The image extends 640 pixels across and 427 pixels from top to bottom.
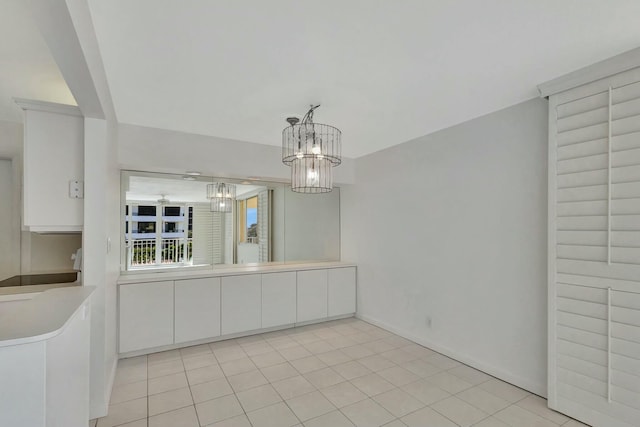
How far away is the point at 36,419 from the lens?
42.4 inches

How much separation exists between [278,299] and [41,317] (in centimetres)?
298

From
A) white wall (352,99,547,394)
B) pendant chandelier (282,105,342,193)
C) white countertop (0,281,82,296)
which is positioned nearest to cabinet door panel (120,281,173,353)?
white countertop (0,281,82,296)

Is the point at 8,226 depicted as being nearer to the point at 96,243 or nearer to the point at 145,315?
the point at 145,315

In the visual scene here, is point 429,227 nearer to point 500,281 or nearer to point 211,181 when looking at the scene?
point 500,281

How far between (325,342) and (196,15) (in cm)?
344

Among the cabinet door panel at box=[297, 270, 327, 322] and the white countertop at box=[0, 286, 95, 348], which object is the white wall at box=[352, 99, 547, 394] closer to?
the cabinet door panel at box=[297, 270, 327, 322]

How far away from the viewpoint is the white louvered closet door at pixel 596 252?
79.9 inches

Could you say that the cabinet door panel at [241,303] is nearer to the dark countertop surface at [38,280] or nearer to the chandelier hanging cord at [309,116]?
the dark countertop surface at [38,280]

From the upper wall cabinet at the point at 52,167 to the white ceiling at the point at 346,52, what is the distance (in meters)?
0.50

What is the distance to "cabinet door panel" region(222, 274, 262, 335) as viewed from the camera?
383 cm

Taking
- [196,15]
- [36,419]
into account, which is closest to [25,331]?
[36,419]

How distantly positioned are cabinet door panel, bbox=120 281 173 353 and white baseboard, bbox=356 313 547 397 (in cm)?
270

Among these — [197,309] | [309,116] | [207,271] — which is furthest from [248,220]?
[309,116]

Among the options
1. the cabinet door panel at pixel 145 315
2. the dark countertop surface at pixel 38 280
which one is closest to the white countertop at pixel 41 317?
the dark countertop surface at pixel 38 280
